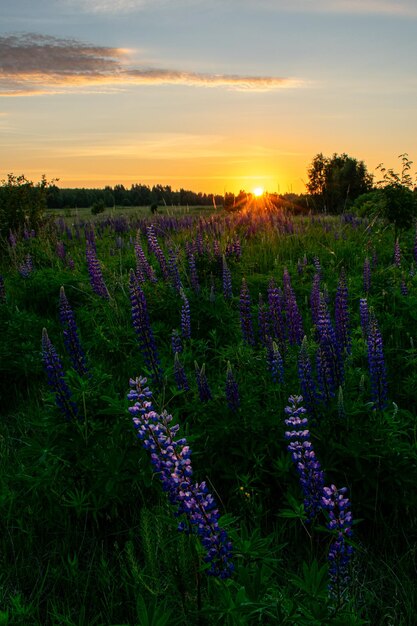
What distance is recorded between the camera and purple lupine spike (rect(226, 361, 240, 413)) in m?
3.26

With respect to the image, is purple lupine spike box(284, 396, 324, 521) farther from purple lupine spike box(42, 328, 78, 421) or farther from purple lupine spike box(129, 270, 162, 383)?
purple lupine spike box(129, 270, 162, 383)

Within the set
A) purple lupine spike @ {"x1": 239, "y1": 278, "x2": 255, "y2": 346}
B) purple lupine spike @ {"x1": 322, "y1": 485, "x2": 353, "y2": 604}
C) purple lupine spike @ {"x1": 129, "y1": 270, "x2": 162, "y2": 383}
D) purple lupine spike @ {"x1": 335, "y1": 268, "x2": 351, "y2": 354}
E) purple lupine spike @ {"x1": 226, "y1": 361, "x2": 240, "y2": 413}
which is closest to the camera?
purple lupine spike @ {"x1": 322, "y1": 485, "x2": 353, "y2": 604}

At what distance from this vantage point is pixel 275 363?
11.7 feet

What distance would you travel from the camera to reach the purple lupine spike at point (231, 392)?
3.26m

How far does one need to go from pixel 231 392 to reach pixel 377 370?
3.27 ft

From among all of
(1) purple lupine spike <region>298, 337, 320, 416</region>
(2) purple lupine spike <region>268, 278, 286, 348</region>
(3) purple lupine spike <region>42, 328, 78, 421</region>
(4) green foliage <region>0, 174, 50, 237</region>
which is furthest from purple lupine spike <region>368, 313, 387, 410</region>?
(4) green foliage <region>0, 174, 50, 237</region>

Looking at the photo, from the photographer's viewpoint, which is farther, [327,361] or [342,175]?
[342,175]

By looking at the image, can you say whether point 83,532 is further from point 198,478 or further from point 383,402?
point 383,402

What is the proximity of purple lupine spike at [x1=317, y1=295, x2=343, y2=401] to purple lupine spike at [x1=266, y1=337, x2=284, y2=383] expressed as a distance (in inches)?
10.9

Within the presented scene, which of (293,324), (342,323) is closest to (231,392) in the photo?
(342,323)

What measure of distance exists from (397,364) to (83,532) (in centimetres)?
320

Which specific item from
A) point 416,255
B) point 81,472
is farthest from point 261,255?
point 81,472

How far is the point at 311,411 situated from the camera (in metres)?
3.29

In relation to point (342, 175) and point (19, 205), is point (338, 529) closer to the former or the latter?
point (19, 205)
